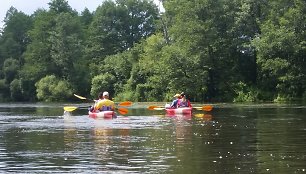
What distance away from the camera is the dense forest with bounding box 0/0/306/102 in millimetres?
67500

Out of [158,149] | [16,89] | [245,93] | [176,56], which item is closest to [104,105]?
[158,149]

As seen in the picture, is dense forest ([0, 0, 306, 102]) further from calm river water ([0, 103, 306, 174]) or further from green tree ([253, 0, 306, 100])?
calm river water ([0, 103, 306, 174])

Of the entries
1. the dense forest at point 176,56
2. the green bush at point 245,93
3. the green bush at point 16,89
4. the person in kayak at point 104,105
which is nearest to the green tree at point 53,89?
the dense forest at point 176,56

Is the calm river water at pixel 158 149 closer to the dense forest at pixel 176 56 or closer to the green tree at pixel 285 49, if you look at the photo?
the green tree at pixel 285 49

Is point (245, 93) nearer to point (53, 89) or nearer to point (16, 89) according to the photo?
point (53, 89)

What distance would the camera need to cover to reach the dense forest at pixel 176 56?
2657 inches

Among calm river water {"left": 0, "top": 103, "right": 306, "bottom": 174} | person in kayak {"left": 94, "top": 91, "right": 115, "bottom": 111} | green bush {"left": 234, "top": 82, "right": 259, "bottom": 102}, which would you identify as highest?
green bush {"left": 234, "top": 82, "right": 259, "bottom": 102}

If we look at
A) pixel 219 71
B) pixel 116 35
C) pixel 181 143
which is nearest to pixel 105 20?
pixel 116 35

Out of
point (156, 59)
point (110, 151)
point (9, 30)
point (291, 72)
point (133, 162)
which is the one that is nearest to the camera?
point (133, 162)

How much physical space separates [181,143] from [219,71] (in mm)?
52417

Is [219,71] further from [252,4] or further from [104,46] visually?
[104,46]

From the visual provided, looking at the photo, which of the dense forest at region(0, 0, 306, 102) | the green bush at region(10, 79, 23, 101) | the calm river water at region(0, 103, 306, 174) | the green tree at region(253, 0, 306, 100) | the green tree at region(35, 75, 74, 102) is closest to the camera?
the calm river water at region(0, 103, 306, 174)

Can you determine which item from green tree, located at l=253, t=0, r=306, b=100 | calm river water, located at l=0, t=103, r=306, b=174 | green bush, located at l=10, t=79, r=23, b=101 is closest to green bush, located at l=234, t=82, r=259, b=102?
green tree, located at l=253, t=0, r=306, b=100

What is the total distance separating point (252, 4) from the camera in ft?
233
